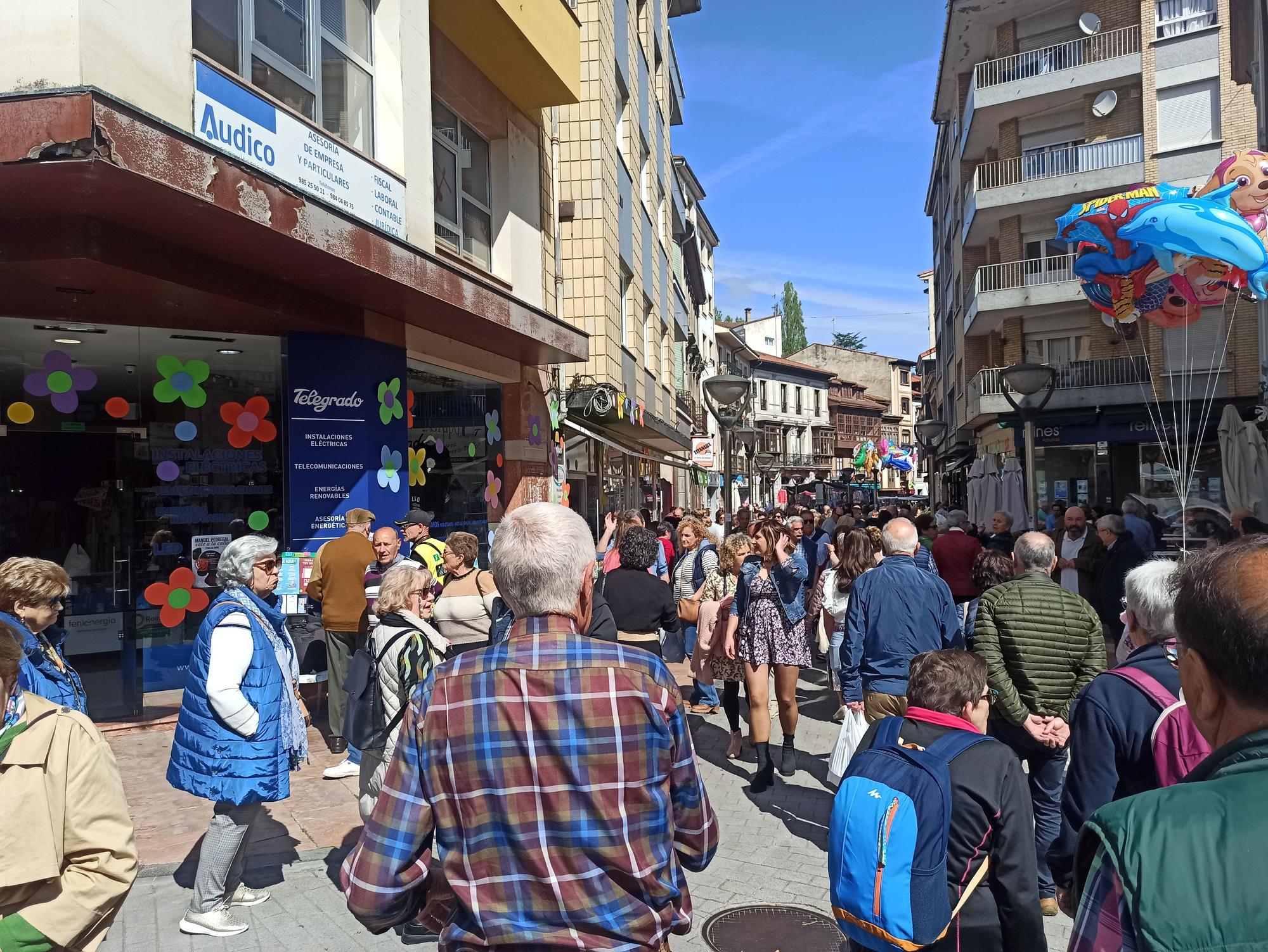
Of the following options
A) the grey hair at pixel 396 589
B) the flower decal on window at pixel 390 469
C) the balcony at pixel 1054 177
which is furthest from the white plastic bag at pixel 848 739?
the balcony at pixel 1054 177

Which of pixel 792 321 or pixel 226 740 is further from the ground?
pixel 792 321

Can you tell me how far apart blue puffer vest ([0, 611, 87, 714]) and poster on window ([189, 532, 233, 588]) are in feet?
14.1

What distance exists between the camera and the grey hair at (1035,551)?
16.0ft

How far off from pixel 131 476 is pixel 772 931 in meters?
6.69

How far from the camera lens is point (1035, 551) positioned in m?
4.91

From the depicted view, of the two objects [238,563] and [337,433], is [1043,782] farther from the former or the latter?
[337,433]

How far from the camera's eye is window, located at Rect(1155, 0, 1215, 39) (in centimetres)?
2417

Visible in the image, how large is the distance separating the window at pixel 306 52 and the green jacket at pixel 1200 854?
24.8 ft

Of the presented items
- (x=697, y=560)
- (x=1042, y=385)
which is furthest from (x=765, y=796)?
(x=1042, y=385)

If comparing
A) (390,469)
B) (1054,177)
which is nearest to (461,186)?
(390,469)

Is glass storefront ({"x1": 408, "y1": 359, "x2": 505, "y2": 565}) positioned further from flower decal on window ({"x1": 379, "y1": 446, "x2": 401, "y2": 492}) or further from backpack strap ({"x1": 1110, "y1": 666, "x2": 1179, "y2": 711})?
backpack strap ({"x1": 1110, "y1": 666, "x2": 1179, "y2": 711})

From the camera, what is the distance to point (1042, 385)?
11.6 meters

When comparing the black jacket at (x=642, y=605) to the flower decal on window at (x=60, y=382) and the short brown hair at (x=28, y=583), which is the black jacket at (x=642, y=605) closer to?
the short brown hair at (x=28, y=583)

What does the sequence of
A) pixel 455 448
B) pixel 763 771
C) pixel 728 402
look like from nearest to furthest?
pixel 763 771 → pixel 455 448 → pixel 728 402
